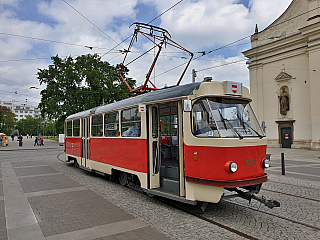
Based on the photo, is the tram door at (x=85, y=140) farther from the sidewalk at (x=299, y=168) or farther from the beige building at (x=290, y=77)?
the beige building at (x=290, y=77)

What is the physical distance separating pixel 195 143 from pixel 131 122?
111 inches

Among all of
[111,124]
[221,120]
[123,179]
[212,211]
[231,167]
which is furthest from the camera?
[111,124]

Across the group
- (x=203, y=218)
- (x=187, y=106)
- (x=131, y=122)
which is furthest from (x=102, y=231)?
(x=131, y=122)

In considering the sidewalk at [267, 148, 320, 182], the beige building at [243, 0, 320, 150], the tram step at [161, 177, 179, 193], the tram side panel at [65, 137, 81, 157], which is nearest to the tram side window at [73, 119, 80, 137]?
the tram side panel at [65, 137, 81, 157]

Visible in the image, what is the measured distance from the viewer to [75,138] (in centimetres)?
1335

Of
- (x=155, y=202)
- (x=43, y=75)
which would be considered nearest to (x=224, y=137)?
(x=155, y=202)

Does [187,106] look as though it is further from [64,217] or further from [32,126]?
[32,126]

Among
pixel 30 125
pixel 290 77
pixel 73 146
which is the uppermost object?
pixel 290 77

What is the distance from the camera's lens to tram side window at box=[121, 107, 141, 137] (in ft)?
24.4

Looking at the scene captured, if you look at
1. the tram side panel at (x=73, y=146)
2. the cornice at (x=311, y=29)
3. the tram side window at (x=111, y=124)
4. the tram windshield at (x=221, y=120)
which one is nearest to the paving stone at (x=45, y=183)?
the tram side panel at (x=73, y=146)

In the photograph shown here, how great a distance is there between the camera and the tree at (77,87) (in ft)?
124

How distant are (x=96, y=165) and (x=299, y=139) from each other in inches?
970

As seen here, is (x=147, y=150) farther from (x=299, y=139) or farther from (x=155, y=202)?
(x=299, y=139)

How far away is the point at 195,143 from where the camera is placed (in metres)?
5.58
